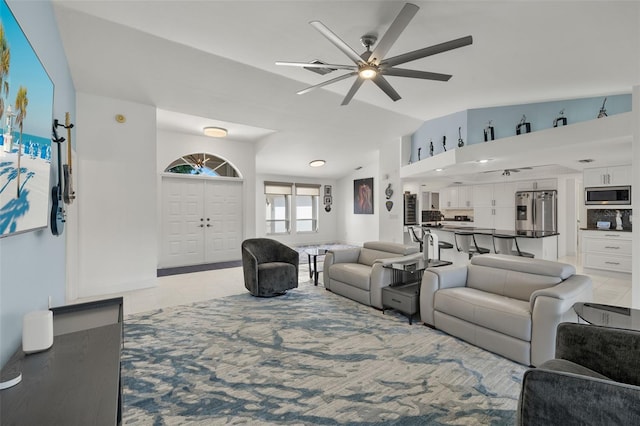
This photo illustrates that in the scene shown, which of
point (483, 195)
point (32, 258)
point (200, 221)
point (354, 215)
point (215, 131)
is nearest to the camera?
point (32, 258)

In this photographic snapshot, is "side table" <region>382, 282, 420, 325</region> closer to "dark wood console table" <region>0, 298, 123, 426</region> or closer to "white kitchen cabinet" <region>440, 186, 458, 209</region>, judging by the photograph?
"dark wood console table" <region>0, 298, 123, 426</region>

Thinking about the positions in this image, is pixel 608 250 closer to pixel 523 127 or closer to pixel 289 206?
pixel 523 127

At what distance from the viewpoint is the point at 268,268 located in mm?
4465

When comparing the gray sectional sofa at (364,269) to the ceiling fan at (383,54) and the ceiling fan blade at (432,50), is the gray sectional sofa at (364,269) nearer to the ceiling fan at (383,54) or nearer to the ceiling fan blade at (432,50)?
the ceiling fan at (383,54)

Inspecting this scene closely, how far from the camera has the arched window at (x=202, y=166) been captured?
6.84 meters

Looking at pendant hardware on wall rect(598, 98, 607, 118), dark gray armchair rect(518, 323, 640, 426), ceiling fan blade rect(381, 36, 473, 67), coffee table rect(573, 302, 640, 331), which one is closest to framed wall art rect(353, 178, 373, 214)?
pendant hardware on wall rect(598, 98, 607, 118)

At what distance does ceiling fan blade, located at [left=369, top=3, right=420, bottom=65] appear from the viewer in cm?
208

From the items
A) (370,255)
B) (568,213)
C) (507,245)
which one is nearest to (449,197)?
(568,213)

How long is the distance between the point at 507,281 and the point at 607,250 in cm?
Result: 447

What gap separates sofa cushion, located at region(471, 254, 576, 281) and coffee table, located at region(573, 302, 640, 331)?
77cm

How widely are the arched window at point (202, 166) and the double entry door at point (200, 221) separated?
7.7 inches

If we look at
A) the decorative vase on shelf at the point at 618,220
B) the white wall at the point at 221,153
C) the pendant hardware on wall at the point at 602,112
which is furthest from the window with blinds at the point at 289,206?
the decorative vase on shelf at the point at 618,220

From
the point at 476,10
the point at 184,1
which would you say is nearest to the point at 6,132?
the point at 184,1

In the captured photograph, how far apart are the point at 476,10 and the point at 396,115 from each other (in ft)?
11.8
